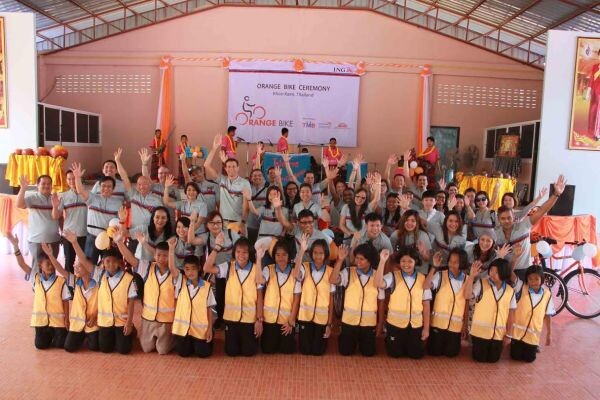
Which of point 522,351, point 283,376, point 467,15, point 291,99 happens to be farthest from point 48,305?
point 467,15

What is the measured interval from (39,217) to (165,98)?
7.25m

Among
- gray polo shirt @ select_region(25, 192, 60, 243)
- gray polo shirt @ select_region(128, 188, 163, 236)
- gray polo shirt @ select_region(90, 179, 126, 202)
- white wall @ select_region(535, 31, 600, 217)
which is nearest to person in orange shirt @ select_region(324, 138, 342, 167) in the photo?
white wall @ select_region(535, 31, 600, 217)

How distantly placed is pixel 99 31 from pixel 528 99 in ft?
34.5

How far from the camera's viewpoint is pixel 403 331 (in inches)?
131

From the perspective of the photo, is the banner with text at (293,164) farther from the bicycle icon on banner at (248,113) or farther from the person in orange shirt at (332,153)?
the bicycle icon on banner at (248,113)

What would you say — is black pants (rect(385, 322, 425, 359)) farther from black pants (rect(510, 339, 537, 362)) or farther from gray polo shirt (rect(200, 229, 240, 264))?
gray polo shirt (rect(200, 229, 240, 264))

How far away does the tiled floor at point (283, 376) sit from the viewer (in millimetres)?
2816

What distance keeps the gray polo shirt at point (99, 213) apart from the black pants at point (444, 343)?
2.77 m

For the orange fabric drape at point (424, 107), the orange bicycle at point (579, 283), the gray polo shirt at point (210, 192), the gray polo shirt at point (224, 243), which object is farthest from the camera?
the orange fabric drape at point (424, 107)

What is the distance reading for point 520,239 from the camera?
3.79m

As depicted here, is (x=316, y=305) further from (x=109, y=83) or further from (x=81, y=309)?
(x=109, y=83)

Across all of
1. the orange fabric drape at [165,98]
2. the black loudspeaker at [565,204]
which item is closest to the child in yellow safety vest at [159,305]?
the black loudspeaker at [565,204]

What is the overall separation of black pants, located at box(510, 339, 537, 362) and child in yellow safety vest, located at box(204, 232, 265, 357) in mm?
1844

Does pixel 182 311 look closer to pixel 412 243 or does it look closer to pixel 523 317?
pixel 412 243
